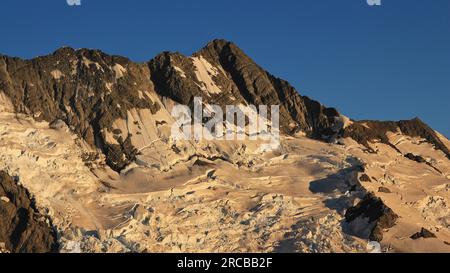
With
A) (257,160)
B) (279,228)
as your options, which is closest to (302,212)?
(279,228)

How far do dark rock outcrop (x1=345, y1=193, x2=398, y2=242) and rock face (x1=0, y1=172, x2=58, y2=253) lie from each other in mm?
46555

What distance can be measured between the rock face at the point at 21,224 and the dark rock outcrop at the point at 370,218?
153 ft

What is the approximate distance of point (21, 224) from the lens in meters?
170

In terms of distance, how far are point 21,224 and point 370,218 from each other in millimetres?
54420

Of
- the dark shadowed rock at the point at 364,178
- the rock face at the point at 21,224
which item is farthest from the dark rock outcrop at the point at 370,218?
the rock face at the point at 21,224

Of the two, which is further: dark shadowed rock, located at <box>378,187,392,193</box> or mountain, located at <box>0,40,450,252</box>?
dark shadowed rock, located at <box>378,187,392,193</box>

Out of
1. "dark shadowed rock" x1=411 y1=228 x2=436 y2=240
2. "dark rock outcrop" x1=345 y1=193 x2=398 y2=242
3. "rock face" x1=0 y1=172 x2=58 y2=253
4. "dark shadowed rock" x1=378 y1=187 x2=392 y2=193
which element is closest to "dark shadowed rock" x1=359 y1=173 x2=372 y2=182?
"dark shadowed rock" x1=378 y1=187 x2=392 y2=193

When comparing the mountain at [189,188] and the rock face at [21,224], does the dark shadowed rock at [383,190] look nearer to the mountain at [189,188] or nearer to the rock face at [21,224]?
the mountain at [189,188]

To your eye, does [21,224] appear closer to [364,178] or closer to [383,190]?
[364,178]

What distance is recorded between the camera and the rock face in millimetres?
166375

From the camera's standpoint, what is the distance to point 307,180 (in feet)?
621

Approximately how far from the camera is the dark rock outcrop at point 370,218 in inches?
6678

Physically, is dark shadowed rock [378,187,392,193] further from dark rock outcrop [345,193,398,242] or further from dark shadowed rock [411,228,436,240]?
dark shadowed rock [411,228,436,240]
